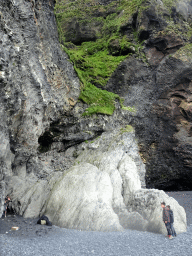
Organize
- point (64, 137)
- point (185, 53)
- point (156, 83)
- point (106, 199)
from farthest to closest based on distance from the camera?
point (156, 83) < point (185, 53) < point (64, 137) < point (106, 199)

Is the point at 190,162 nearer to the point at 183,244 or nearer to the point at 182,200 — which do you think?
the point at 182,200

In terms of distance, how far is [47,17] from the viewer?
15.1 m

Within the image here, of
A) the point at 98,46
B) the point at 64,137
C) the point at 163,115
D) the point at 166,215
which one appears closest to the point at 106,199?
the point at 166,215

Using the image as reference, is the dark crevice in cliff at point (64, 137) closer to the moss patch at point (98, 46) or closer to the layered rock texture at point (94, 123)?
the layered rock texture at point (94, 123)

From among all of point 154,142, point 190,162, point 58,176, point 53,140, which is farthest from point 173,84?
point 58,176

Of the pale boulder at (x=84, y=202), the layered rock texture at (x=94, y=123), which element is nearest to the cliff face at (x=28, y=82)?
the layered rock texture at (x=94, y=123)

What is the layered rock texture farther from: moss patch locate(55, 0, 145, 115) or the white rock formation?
moss patch locate(55, 0, 145, 115)

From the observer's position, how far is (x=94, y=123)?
57.2 ft

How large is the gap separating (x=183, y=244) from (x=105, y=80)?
17.9 m

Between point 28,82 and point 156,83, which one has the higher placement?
point 156,83

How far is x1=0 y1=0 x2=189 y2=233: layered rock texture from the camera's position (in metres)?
10.9

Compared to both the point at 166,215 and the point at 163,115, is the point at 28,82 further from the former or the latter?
the point at 163,115

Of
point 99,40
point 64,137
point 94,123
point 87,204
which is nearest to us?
point 87,204

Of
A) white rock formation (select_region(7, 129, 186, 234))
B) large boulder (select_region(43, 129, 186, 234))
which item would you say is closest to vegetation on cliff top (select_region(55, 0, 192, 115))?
white rock formation (select_region(7, 129, 186, 234))
